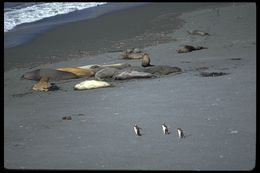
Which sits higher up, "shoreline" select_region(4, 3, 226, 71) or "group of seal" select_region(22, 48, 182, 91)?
"group of seal" select_region(22, 48, 182, 91)

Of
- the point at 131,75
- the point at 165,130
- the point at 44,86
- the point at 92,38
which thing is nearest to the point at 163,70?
the point at 131,75

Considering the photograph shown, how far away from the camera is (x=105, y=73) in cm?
927

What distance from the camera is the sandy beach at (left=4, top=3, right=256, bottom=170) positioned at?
15.3 ft

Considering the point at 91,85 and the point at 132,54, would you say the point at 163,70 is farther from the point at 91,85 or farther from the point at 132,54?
the point at 132,54

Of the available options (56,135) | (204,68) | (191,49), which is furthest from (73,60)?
(56,135)

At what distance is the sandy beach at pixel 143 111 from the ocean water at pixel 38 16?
6.94 feet

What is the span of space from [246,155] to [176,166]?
2.23 ft

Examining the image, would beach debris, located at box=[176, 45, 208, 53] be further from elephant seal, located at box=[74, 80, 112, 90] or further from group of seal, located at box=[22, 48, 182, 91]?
elephant seal, located at box=[74, 80, 112, 90]

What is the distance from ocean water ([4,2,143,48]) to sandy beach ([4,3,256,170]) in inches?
83.2

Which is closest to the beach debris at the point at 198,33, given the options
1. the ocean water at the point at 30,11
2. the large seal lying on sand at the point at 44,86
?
the large seal lying on sand at the point at 44,86

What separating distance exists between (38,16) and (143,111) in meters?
13.6

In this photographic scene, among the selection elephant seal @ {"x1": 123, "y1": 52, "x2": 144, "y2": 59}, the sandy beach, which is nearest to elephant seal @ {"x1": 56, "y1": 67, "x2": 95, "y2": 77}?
the sandy beach

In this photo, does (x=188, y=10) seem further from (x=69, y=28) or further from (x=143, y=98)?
(x=143, y=98)

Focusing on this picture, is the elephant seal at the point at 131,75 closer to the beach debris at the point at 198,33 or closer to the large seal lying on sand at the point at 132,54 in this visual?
the large seal lying on sand at the point at 132,54
